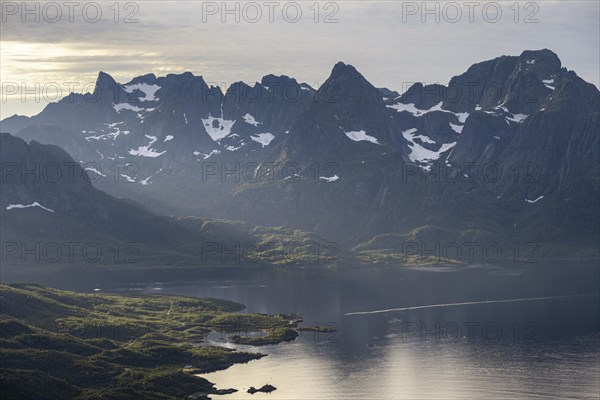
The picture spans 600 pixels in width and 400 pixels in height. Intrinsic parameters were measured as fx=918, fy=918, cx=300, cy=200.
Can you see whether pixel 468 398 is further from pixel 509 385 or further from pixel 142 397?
pixel 142 397

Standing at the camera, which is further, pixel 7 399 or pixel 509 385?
pixel 509 385

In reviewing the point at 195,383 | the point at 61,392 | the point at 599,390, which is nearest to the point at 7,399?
the point at 61,392

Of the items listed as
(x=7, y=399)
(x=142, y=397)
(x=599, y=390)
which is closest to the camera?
(x=7, y=399)

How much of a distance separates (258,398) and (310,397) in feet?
36.6

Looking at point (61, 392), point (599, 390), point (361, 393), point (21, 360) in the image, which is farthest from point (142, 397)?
point (599, 390)

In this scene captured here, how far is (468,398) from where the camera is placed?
7387 inches

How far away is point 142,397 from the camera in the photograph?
590 ft

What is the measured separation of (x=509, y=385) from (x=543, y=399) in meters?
14.0

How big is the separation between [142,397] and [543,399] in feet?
262

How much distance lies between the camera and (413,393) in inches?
7677

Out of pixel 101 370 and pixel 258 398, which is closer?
pixel 258 398

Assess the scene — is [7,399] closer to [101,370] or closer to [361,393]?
[101,370]

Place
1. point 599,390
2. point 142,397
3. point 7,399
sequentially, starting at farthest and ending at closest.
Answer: point 599,390 < point 142,397 < point 7,399

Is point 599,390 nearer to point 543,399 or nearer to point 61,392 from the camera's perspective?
point 543,399
